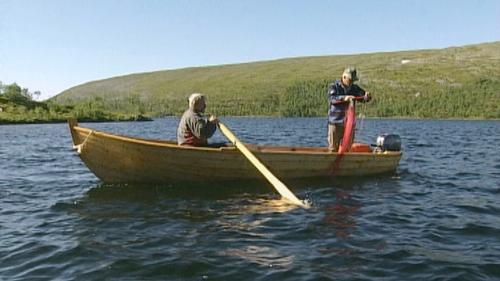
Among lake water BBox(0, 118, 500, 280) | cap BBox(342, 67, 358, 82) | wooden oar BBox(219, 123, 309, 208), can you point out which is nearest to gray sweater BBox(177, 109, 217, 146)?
wooden oar BBox(219, 123, 309, 208)

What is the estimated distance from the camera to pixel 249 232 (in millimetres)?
9445

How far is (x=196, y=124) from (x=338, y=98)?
521 centimetres

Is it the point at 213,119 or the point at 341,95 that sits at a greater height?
the point at 341,95

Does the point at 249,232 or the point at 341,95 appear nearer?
the point at 249,232

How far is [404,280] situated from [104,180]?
10.1 m

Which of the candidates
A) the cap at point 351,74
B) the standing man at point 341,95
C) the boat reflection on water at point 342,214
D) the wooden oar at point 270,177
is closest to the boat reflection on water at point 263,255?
the boat reflection on water at point 342,214

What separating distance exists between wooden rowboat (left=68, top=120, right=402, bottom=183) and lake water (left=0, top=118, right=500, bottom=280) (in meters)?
0.44

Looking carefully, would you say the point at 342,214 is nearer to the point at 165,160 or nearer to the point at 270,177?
the point at 270,177

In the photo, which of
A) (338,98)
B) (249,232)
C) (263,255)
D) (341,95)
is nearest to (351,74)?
(341,95)

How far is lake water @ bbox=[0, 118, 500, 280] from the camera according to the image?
744cm

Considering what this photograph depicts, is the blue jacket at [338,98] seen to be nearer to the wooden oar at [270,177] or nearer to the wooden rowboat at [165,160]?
the wooden rowboat at [165,160]

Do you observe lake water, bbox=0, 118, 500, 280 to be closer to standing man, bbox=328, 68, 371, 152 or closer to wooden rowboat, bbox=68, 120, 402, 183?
wooden rowboat, bbox=68, 120, 402, 183

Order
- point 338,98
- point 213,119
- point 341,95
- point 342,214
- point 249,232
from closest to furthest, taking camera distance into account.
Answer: point 249,232 < point 342,214 < point 213,119 < point 338,98 < point 341,95

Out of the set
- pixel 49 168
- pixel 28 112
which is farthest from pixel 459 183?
pixel 28 112
